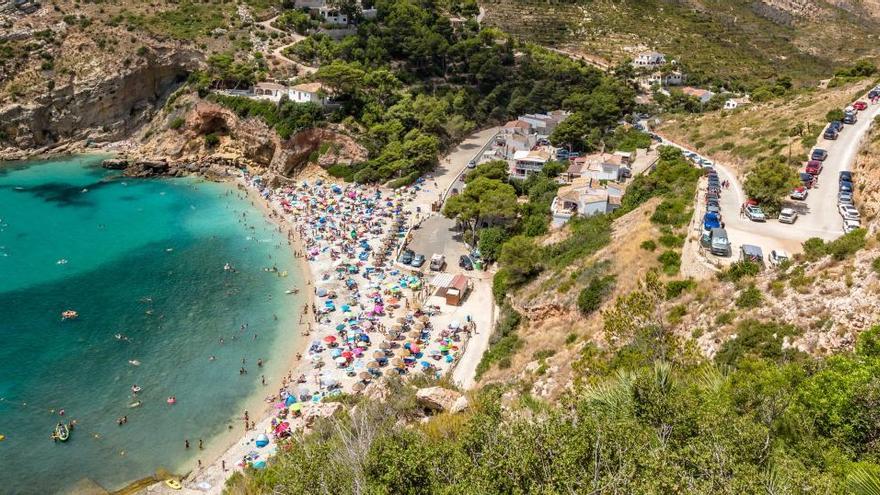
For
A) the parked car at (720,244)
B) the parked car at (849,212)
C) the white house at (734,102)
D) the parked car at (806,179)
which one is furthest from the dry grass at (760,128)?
the parked car at (720,244)

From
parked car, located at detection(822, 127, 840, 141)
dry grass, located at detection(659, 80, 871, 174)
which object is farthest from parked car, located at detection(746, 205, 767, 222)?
parked car, located at detection(822, 127, 840, 141)

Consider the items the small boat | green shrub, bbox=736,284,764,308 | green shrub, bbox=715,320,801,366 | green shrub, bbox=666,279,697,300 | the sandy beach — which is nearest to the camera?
green shrub, bbox=715,320,801,366

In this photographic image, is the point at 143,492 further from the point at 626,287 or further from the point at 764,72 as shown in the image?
the point at 764,72

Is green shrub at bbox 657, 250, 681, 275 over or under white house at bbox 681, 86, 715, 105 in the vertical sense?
over

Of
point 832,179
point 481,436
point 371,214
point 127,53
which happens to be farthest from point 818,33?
point 481,436

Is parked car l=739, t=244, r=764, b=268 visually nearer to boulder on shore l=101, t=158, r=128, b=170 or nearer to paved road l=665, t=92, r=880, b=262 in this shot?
paved road l=665, t=92, r=880, b=262

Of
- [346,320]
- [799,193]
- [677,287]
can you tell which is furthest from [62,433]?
[799,193]
